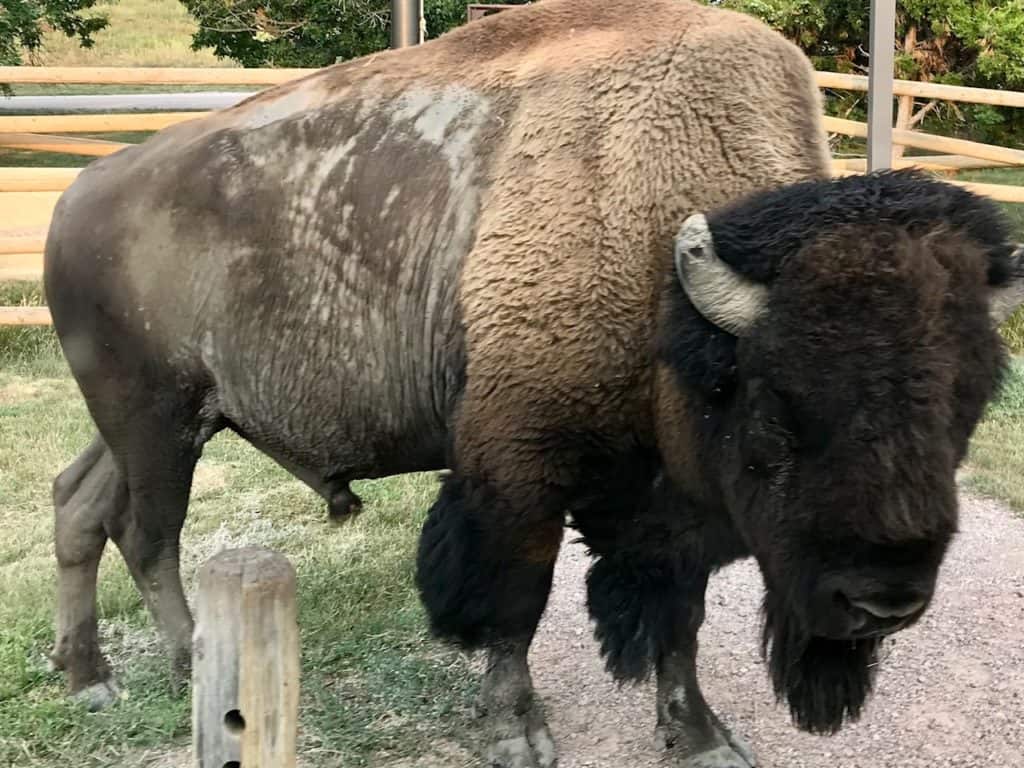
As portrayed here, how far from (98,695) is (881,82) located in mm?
5284

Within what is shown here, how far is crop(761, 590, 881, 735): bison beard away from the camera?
2859mm

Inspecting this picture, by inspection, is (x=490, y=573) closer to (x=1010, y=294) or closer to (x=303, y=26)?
(x=1010, y=294)

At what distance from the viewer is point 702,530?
319cm

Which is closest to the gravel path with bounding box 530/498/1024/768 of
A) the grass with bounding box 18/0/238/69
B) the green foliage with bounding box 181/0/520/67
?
the green foliage with bounding box 181/0/520/67

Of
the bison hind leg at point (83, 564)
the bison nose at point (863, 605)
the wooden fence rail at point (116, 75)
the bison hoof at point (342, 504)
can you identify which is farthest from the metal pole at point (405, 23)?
the bison nose at point (863, 605)

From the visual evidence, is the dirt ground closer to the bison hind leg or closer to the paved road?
the bison hind leg

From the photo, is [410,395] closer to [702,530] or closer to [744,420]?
[702,530]

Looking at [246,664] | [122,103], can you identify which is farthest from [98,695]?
[122,103]

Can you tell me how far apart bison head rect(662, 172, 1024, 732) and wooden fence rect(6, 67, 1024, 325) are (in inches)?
277

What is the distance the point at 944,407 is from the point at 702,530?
949mm

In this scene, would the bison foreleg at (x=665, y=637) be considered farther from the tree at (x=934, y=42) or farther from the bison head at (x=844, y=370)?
the tree at (x=934, y=42)

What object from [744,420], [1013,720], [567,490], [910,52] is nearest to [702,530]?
[567,490]

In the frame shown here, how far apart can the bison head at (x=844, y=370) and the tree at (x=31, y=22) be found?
11.3 m

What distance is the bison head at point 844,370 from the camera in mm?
2377
